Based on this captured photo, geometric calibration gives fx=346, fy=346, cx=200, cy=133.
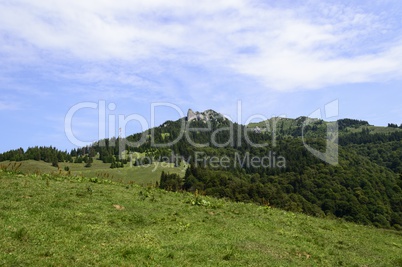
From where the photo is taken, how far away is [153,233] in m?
19.2

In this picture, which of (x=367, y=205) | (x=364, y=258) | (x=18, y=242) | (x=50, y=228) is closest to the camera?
(x=18, y=242)

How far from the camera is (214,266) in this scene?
15922 mm

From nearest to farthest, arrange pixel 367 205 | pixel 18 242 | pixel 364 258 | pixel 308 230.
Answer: pixel 18 242, pixel 364 258, pixel 308 230, pixel 367 205

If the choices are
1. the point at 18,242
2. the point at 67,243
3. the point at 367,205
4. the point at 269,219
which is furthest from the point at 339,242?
the point at 367,205

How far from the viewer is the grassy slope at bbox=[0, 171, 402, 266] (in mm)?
15219

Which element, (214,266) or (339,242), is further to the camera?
(339,242)

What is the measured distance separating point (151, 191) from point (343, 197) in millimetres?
178931

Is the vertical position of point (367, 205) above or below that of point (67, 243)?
below

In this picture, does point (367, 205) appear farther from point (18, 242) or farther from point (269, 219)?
point (18, 242)

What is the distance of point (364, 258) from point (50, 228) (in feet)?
60.7

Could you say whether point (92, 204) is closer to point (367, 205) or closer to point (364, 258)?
point (364, 258)

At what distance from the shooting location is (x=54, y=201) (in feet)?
71.1

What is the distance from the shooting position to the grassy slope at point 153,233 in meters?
15.2

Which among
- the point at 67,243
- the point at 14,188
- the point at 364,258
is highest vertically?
the point at 14,188
